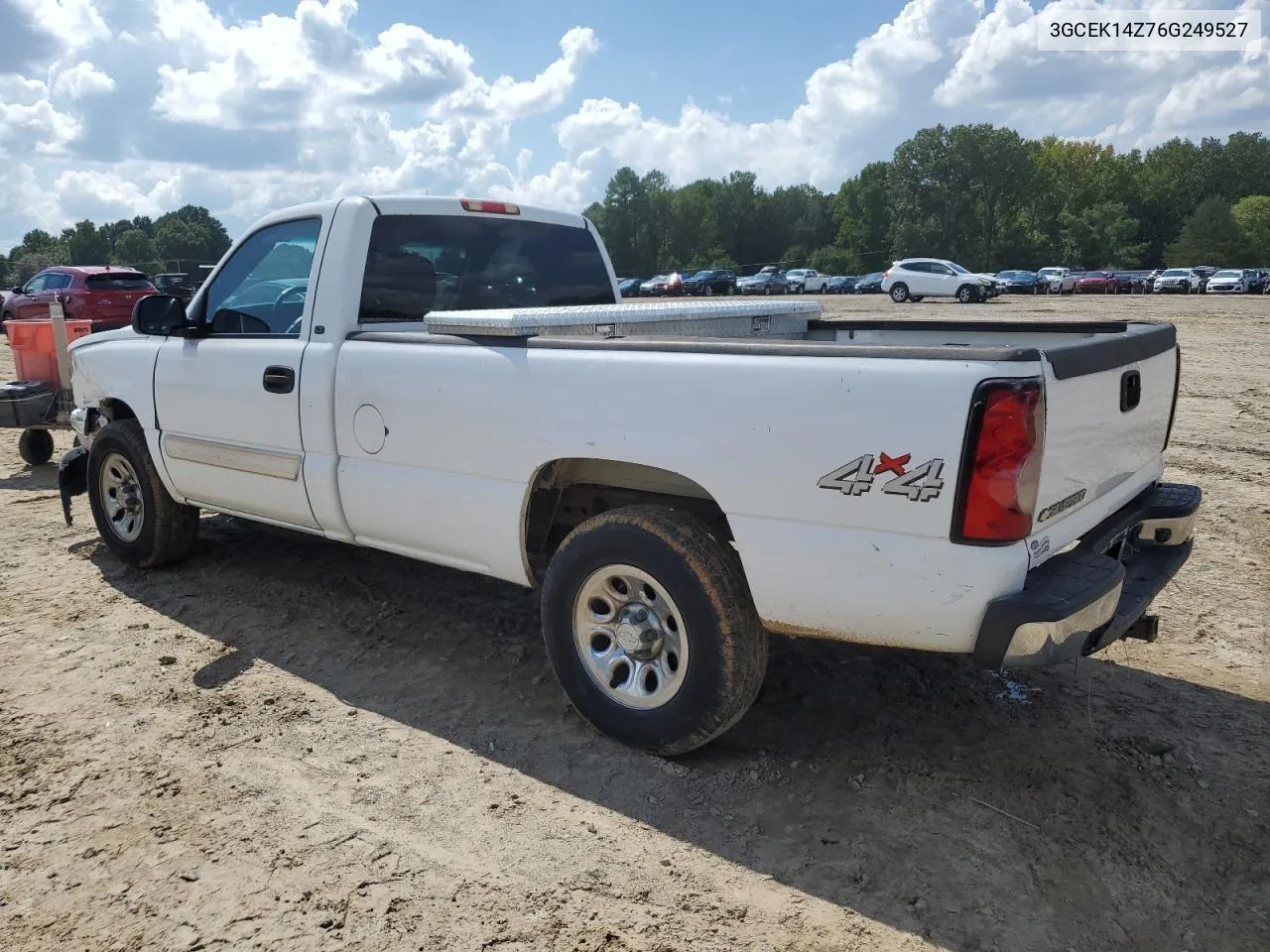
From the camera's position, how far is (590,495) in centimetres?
377

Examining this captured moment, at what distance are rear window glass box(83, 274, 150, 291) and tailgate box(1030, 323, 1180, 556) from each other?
66.2ft

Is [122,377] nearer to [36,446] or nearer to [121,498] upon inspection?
[121,498]

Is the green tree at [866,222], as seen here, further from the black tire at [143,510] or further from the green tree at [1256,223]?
the black tire at [143,510]

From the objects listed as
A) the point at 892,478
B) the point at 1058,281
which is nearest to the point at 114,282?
the point at 892,478

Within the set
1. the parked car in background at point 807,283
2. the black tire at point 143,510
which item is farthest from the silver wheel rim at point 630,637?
the parked car in background at point 807,283

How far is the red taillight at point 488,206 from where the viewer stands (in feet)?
15.4

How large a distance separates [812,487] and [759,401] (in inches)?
12.1

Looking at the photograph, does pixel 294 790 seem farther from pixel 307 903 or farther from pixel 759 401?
pixel 759 401

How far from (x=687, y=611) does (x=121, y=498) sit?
4.00 m

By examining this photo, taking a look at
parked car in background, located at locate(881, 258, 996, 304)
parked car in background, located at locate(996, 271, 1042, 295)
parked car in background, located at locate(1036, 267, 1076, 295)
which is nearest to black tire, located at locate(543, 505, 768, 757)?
parked car in background, located at locate(881, 258, 996, 304)

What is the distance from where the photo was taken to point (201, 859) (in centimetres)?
289

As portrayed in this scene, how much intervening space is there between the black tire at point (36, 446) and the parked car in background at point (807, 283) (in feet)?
175

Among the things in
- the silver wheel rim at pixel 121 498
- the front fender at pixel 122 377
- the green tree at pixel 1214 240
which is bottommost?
the silver wheel rim at pixel 121 498

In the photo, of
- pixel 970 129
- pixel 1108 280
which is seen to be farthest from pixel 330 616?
pixel 970 129
